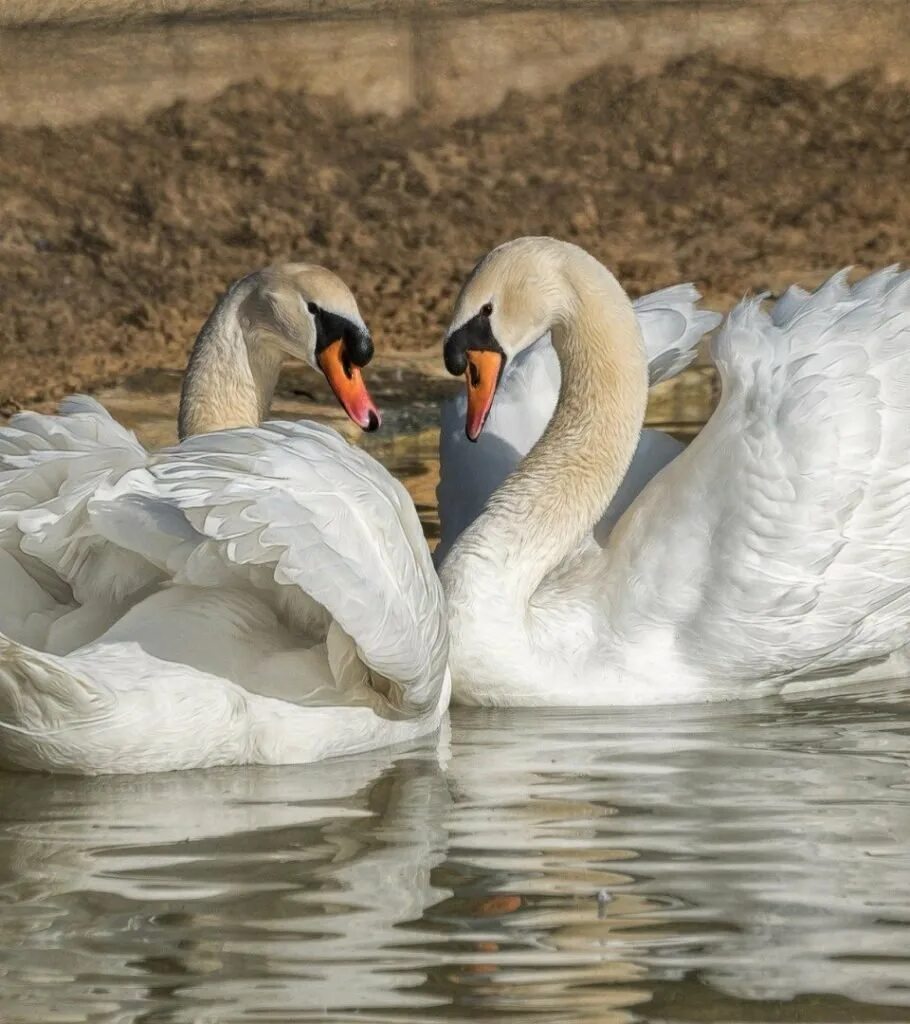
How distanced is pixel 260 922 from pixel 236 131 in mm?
8809

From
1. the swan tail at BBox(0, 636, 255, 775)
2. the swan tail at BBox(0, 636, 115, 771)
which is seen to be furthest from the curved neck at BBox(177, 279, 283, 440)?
the swan tail at BBox(0, 636, 115, 771)

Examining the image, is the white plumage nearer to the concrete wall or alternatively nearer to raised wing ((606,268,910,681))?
raised wing ((606,268,910,681))

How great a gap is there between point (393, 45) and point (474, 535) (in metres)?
6.42

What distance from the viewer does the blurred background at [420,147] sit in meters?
12.0

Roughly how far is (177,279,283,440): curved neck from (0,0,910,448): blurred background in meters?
4.82

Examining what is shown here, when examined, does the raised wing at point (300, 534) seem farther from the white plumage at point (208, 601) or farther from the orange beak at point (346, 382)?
the orange beak at point (346, 382)

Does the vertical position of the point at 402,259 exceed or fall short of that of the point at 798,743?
it exceeds it

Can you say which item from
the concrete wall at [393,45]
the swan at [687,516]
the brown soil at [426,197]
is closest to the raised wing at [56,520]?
the swan at [687,516]

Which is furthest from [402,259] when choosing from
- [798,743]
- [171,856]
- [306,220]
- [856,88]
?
[171,856]

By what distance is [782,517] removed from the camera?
6141mm

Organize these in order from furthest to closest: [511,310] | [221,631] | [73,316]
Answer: [73,316], [511,310], [221,631]

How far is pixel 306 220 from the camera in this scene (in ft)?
40.1

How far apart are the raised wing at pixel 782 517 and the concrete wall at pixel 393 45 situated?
626 centimetres

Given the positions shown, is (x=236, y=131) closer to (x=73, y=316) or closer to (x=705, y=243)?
(x=73, y=316)
